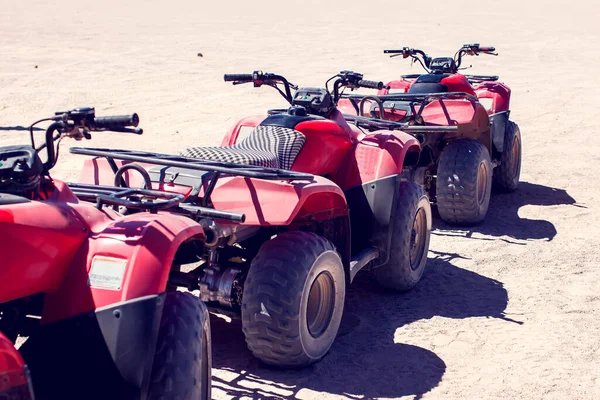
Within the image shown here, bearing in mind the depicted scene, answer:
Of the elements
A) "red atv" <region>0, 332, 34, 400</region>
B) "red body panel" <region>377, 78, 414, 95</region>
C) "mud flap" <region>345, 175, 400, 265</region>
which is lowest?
"mud flap" <region>345, 175, 400, 265</region>

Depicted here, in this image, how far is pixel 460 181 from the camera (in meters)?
8.25

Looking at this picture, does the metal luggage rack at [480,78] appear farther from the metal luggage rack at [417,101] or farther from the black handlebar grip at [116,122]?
the black handlebar grip at [116,122]

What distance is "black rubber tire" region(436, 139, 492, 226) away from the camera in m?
8.25

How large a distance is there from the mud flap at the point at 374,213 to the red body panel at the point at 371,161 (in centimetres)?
5

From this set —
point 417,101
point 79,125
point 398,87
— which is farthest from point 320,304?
point 398,87

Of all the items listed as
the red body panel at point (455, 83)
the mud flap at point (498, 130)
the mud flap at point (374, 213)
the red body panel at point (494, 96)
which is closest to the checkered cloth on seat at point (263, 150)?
the mud flap at point (374, 213)

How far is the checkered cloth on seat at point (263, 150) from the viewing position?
17.4 ft

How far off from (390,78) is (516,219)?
1031 cm

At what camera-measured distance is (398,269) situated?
631 cm

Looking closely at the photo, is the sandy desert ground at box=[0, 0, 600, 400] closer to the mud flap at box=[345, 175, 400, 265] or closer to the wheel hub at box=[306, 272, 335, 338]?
the wheel hub at box=[306, 272, 335, 338]

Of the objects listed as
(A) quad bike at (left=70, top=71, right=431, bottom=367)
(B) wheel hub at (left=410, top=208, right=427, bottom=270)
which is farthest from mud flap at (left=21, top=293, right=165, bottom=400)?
(B) wheel hub at (left=410, top=208, right=427, bottom=270)

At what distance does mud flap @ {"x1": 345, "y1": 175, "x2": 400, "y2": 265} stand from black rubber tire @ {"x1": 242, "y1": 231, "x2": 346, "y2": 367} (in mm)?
1176

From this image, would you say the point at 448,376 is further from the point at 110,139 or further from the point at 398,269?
the point at 110,139

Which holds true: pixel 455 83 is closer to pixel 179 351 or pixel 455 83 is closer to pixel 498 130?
pixel 498 130
